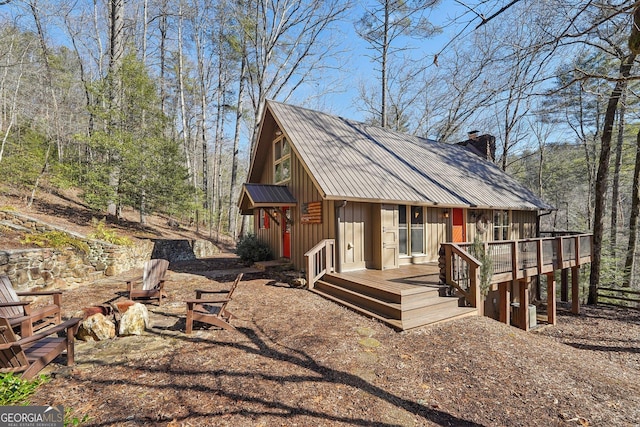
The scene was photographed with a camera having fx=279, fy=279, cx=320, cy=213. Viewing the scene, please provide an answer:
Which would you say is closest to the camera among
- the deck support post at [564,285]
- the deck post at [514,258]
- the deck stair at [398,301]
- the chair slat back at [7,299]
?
the chair slat back at [7,299]

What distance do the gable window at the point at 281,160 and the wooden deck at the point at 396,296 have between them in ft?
14.3

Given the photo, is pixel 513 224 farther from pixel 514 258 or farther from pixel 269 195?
pixel 269 195

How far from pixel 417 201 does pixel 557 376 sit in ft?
17.1

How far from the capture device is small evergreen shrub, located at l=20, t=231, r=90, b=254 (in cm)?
729

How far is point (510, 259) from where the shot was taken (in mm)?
7723

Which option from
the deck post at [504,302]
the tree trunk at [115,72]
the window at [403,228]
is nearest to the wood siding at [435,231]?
the window at [403,228]

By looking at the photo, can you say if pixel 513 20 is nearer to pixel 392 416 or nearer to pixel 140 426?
pixel 392 416

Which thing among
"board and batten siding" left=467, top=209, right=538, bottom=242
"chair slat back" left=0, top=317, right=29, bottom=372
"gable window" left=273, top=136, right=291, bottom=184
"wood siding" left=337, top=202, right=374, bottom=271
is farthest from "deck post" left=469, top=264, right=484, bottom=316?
"chair slat back" left=0, top=317, right=29, bottom=372

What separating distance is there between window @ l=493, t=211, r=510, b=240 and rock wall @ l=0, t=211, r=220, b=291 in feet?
45.6

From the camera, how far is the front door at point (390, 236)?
8.11m

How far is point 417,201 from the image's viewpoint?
328 inches

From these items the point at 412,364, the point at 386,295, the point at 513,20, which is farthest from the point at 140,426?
the point at 513,20

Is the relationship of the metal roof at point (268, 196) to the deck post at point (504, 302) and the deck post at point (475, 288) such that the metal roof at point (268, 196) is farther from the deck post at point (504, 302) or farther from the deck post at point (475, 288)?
the deck post at point (504, 302)

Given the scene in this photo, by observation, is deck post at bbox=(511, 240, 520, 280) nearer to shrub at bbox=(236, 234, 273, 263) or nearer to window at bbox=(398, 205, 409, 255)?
window at bbox=(398, 205, 409, 255)
